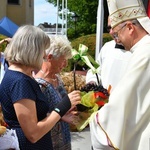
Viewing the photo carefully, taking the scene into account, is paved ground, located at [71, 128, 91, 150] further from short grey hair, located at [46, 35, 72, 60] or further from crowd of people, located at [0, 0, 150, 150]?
crowd of people, located at [0, 0, 150, 150]

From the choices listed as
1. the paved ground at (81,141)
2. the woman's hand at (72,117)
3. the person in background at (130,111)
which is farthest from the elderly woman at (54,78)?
the paved ground at (81,141)

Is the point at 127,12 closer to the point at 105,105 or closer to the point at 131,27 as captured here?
the point at 131,27

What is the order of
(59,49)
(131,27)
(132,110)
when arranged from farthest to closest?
(59,49) → (131,27) → (132,110)

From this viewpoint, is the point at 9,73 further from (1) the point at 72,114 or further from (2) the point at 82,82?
(2) the point at 82,82

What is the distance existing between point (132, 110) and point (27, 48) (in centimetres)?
74

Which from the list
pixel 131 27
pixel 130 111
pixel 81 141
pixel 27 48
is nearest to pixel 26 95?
pixel 27 48

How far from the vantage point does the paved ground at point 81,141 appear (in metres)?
5.68

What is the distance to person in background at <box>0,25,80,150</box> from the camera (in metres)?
2.21

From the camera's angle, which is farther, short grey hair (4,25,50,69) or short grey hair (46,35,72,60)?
short grey hair (46,35,72,60)

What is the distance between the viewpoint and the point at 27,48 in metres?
2.27

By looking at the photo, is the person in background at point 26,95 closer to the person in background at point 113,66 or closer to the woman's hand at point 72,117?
the woman's hand at point 72,117

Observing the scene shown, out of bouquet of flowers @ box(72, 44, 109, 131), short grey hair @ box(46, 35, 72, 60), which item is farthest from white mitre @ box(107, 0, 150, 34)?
short grey hair @ box(46, 35, 72, 60)

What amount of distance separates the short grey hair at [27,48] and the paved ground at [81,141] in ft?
11.6

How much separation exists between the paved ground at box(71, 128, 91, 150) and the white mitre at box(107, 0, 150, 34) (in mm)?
3478
